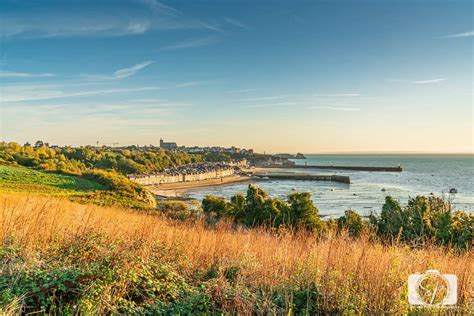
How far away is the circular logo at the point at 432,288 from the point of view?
13.0 feet

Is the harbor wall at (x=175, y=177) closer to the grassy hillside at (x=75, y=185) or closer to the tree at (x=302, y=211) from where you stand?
the grassy hillside at (x=75, y=185)

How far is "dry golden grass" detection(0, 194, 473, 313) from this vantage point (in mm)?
4129

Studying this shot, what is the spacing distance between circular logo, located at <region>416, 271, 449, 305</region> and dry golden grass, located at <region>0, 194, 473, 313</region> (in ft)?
0.68

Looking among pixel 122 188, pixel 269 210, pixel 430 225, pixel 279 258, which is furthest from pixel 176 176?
pixel 279 258

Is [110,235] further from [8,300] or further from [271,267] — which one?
[271,267]

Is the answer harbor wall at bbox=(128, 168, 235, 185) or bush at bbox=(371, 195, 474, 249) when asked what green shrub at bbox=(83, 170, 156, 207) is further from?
harbor wall at bbox=(128, 168, 235, 185)

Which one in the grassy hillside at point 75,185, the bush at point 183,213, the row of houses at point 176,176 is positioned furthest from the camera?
the row of houses at point 176,176

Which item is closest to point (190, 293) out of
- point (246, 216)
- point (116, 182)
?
point (246, 216)

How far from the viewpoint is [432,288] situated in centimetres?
416

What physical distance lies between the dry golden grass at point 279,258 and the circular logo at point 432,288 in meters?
0.21

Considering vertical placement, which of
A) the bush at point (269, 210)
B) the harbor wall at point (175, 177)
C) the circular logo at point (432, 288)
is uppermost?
the circular logo at point (432, 288)

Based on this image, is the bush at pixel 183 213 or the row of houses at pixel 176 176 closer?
the bush at pixel 183 213

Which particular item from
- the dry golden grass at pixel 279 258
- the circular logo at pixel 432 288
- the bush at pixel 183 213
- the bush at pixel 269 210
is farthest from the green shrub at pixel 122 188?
the circular logo at pixel 432 288

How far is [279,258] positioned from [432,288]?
87.6 inches
